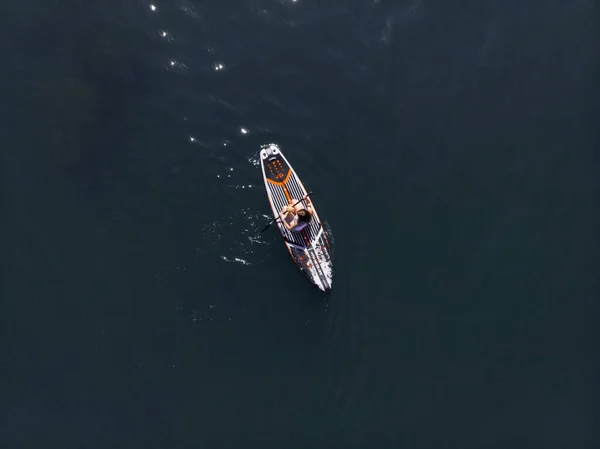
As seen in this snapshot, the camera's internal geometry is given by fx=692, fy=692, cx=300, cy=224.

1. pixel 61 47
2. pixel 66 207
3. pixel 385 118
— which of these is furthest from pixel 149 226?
pixel 385 118

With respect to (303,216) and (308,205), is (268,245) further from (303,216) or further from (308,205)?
(303,216)

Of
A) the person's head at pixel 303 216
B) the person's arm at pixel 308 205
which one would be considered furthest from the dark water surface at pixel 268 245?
the person's head at pixel 303 216

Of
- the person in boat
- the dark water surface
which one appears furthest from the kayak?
the dark water surface

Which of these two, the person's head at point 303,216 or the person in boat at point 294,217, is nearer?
the person's head at point 303,216

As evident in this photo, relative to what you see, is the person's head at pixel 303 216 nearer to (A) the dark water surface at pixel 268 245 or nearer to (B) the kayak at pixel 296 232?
(B) the kayak at pixel 296 232

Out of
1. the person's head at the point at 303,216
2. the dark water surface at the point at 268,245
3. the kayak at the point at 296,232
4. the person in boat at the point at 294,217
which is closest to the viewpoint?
the person's head at the point at 303,216

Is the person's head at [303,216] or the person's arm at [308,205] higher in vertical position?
the person's arm at [308,205]

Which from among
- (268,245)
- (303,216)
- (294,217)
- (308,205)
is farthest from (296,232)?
(268,245)
